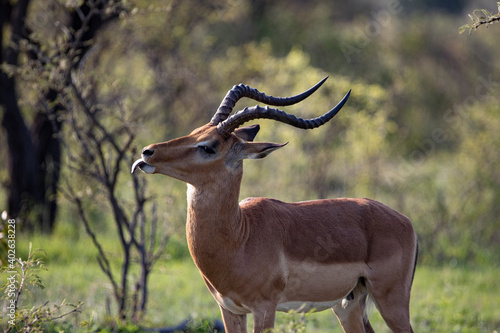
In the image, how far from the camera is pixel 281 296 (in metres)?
4.43

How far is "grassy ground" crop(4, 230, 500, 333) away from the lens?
729 centimetres

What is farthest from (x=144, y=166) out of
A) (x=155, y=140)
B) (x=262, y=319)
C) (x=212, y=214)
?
(x=155, y=140)

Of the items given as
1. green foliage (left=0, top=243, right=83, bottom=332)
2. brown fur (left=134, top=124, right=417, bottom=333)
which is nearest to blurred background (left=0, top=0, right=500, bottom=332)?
green foliage (left=0, top=243, right=83, bottom=332)

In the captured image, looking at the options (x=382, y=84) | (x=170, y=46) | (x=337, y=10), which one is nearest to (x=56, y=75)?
(x=170, y=46)

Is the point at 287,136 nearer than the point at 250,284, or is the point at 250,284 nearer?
the point at 250,284

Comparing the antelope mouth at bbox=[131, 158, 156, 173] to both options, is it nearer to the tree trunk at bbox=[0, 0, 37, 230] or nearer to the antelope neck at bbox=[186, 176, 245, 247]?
the antelope neck at bbox=[186, 176, 245, 247]

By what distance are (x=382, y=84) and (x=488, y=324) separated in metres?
14.1

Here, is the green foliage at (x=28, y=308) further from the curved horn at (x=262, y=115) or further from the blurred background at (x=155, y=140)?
the curved horn at (x=262, y=115)

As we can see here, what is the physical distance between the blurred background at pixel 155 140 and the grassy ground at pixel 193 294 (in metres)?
0.04

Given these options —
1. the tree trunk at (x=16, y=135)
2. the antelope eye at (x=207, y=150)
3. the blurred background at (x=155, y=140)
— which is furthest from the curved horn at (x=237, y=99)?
the tree trunk at (x=16, y=135)

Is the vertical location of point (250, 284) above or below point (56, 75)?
below

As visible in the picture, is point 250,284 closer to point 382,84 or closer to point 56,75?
point 56,75

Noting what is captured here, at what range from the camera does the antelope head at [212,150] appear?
4152 mm

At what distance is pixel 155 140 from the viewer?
1420 centimetres
